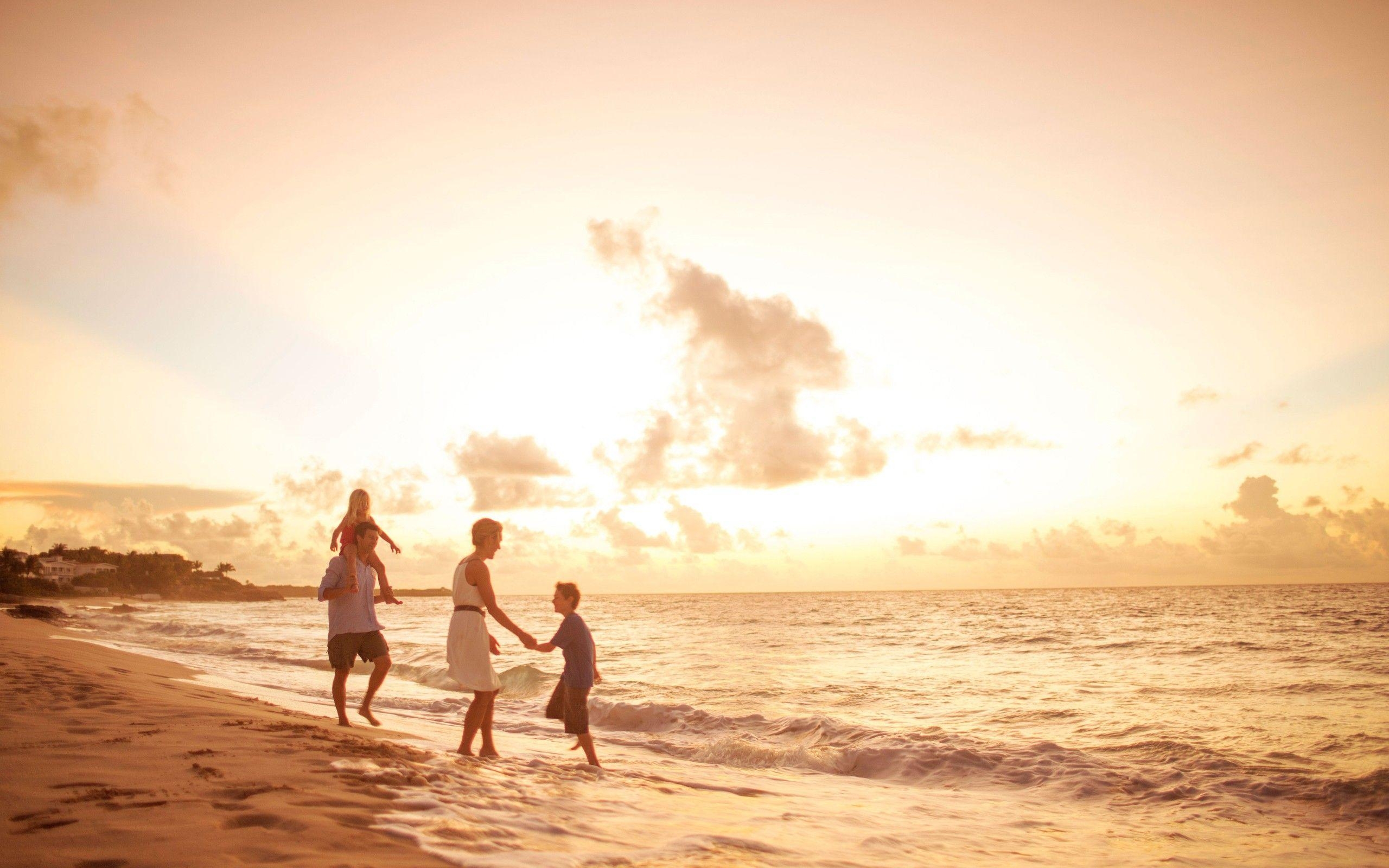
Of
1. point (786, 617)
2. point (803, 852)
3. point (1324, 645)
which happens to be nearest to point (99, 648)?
point (803, 852)

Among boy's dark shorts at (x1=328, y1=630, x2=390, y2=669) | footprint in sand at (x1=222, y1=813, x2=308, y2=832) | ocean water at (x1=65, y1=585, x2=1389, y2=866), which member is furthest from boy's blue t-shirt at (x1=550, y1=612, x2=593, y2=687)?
footprint in sand at (x1=222, y1=813, x2=308, y2=832)

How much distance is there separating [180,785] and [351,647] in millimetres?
3699

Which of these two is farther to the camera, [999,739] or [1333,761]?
[999,739]

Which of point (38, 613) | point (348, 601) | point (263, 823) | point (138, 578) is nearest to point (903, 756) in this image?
point (348, 601)

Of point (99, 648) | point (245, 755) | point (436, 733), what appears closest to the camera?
point (245, 755)

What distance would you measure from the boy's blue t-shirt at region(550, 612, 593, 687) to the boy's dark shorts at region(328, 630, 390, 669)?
2272 mm

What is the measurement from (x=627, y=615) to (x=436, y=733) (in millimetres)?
56448

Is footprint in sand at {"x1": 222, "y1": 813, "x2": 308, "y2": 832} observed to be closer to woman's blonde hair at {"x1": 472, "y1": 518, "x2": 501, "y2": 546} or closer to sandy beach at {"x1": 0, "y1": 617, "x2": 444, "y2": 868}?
sandy beach at {"x1": 0, "y1": 617, "x2": 444, "y2": 868}

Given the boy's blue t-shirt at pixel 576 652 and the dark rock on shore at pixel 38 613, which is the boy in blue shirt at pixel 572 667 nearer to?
the boy's blue t-shirt at pixel 576 652

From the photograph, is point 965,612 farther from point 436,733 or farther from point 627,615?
point 436,733

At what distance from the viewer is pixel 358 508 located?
797cm

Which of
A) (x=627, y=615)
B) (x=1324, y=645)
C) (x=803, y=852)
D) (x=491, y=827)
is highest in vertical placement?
(x=491, y=827)

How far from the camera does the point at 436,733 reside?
9414 mm

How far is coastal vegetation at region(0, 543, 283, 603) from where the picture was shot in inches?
3344
